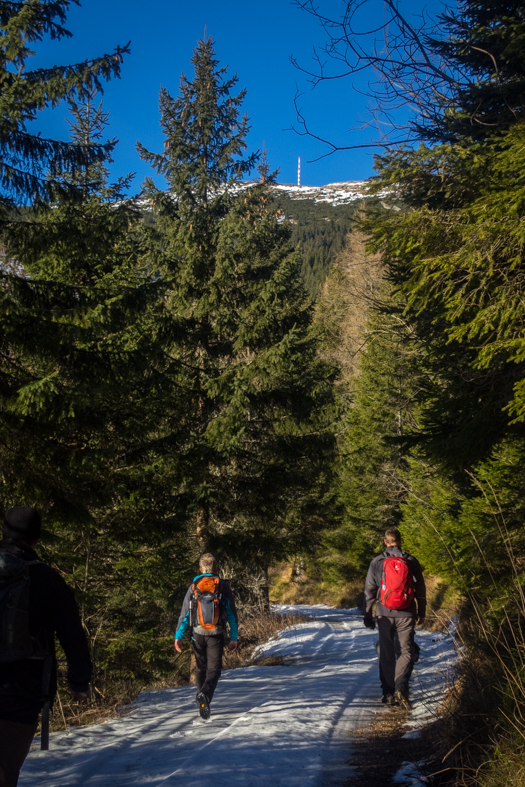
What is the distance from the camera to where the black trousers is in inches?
238

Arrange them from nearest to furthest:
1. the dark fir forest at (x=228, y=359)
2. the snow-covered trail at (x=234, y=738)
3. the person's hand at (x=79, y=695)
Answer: the person's hand at (x=79, y=695) → the snow-covered trail at (x=234, y=738) → the dark fir forest at (x=228, y=359)

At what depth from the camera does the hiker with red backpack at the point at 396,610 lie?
20.5 feet

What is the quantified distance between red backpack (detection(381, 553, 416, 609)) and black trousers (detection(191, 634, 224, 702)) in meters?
1.99

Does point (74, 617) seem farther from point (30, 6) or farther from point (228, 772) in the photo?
point (30, 6)

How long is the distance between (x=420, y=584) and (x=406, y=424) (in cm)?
1585

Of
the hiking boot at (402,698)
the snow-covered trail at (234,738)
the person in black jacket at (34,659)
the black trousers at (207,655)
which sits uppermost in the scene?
the person in black jacket at (34,659)

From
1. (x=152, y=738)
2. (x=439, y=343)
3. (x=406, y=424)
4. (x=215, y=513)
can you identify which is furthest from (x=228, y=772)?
(x=406, y=424)

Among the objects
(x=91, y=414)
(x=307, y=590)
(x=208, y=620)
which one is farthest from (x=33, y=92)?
(x=307, y=590)

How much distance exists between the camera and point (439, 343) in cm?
800

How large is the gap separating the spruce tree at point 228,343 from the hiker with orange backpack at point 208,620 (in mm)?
4919

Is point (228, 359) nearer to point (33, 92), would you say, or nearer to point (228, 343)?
point (228, 343)

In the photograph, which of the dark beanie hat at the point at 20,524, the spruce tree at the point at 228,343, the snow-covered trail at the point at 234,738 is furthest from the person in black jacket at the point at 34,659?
the spruce tree at the point at 228,343

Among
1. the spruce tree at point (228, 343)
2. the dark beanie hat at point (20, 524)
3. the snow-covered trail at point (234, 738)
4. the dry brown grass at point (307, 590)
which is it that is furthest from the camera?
the dry brown grass at point (307, 590)

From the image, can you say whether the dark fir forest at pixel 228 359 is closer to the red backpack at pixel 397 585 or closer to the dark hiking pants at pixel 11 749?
the red backpack at pixel 397 585
